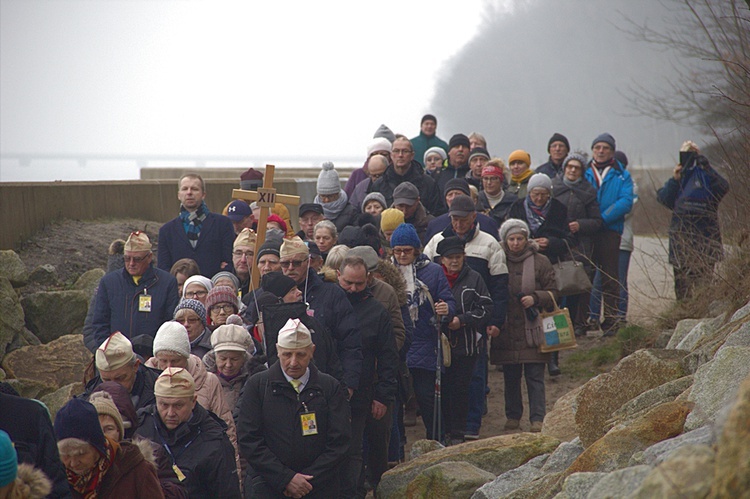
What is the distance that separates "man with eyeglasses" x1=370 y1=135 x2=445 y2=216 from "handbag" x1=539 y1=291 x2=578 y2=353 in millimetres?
2760

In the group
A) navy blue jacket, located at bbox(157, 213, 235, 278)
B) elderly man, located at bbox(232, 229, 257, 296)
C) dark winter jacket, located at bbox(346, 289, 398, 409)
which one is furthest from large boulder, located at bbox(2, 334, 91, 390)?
dark winter jacket, located at bbox(346, 289, 398, 409)

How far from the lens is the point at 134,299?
27.3 feet

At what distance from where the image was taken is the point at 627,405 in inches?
254

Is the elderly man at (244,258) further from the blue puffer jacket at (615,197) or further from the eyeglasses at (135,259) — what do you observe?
the blue puffer jacket at (615,197)

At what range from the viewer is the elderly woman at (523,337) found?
30.5ft

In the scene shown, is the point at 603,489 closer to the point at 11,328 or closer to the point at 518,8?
the point at 11,328

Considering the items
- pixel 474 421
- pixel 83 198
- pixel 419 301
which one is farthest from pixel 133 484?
pixel 83 198

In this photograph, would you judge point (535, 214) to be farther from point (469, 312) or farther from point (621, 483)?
point (621, 483)

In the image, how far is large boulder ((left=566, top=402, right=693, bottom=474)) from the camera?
530 cm

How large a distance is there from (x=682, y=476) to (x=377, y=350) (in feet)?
14.1

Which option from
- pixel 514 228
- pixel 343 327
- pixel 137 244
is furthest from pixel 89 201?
pixel 343 327

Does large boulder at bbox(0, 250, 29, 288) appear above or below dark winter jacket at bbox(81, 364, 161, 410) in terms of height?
above

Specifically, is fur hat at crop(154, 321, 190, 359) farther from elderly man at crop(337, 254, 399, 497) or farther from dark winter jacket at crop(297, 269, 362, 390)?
elderly man at crop(337, 254, 399, 497)

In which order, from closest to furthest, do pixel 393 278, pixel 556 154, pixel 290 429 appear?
pixel 290 429 → pixel 393 278 → pixel 556 154
